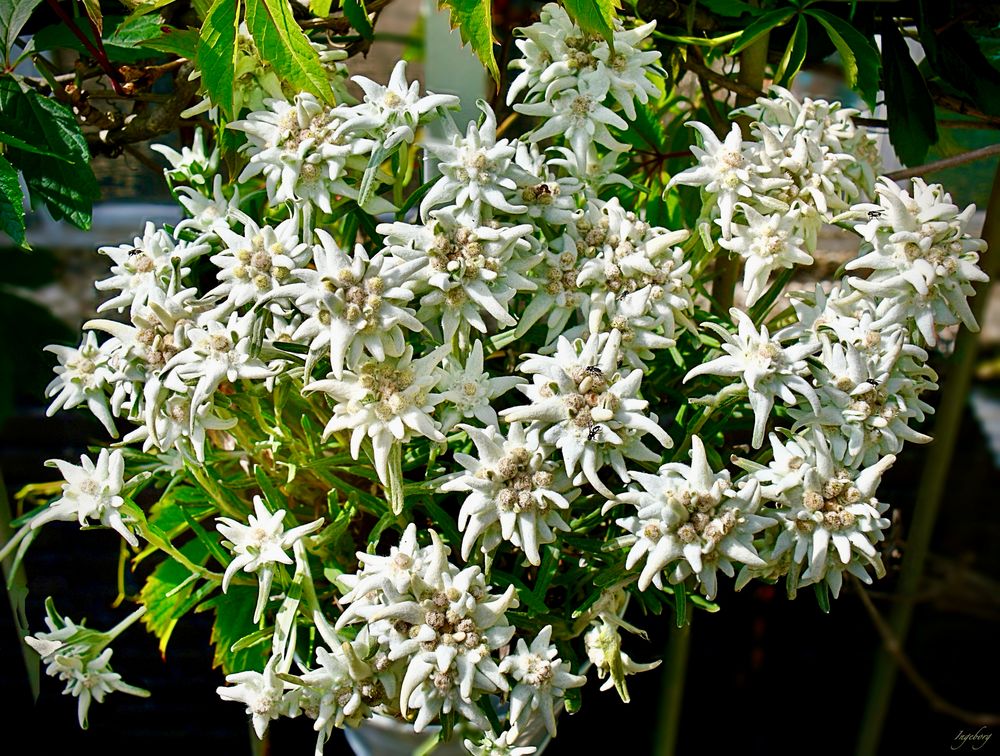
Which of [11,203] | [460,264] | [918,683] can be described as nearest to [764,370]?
[460,264]

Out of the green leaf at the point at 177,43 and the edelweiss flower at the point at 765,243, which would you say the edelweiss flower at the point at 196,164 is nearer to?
the green leaf at the point at 177,43

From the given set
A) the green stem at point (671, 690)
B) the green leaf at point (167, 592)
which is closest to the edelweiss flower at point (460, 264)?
the green leaf at point (167, 592)

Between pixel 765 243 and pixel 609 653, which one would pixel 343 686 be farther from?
pixel 765 243

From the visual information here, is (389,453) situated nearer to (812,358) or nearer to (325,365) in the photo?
(325,365)

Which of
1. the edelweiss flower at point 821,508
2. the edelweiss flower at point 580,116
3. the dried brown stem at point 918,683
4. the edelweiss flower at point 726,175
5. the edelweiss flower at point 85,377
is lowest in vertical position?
the dried brown stem at point 918,683

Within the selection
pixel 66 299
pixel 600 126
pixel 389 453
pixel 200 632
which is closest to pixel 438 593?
pixel 389 453
